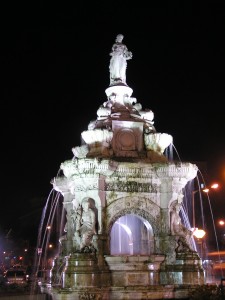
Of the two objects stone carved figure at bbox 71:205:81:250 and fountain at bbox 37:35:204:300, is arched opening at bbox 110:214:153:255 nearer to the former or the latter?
fountain at bbox 37:35:204:300

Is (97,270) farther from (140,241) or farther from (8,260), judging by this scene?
(8,260)

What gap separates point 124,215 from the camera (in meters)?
16.7

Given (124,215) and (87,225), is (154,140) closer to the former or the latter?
(124,215)

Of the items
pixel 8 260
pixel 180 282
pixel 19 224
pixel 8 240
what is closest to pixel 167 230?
pixel 180 282

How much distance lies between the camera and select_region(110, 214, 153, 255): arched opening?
18.5 metres

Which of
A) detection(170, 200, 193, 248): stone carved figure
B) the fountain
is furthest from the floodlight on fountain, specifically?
detection(170, 200, 193, 248): stone carved figure

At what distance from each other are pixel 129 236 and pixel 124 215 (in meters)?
2.87

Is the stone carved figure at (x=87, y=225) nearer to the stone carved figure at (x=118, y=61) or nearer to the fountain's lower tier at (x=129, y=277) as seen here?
the fountain's lower tier at (x=129, y=277)

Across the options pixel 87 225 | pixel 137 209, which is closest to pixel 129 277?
pixel 87 225

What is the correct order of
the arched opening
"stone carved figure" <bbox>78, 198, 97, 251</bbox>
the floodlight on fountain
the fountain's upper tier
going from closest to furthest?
"stone carved figure" <bbox>78, 198, 97, 251</bbox>, the fountain's upper tier, the floodlight on fountain, the arched opening

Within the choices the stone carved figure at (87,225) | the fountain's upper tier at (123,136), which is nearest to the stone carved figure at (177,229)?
the fountain's upper tier at (123,136)

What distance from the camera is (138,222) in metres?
19.1

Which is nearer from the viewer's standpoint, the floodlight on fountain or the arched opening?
the floodlight on fountain

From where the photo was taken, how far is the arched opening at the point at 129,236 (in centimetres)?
1852
